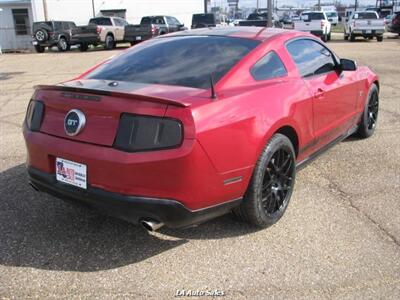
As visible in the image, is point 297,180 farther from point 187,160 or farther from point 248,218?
point 187,160

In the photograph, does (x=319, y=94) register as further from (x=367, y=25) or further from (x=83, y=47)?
(x=367, y=25)

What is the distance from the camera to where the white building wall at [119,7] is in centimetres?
3566

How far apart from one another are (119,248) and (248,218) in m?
1.00

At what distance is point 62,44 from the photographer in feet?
90.3

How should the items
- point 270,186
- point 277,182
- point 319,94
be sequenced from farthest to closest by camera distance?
point 319,94 < point 277,182 < point 270,186

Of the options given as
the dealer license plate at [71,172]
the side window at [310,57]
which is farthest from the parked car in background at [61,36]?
the dealer license plate at [71,172]

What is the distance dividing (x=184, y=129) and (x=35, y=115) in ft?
4.32

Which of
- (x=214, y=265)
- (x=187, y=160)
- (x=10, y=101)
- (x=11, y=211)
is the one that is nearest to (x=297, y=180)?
(x=214, y=265)

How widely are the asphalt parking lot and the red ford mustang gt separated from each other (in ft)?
1.05

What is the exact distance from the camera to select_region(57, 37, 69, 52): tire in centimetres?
2744

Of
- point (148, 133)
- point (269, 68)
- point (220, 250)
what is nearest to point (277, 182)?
point (220, 250)

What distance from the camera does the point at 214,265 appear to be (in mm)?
3336

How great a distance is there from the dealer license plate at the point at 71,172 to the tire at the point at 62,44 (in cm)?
2580

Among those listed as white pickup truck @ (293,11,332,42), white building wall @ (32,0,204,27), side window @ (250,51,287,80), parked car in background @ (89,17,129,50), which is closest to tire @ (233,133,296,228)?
→ side window @ (250,51,287,80)
